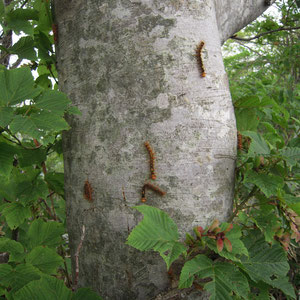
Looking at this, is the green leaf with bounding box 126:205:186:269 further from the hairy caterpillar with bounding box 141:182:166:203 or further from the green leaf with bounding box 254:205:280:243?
the green leaf with bounding box 254:205:280:243

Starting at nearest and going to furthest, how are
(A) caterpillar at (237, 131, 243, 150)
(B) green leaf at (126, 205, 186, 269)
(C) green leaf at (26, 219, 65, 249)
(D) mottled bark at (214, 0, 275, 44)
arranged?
1. (B) green leaf at (126, 205, 186, 269)
2. (A) caterpillar at (237, 131, 243, 150)
3. (C) green leaf at (26, 219, 65, 249)
4. (D) mottled bark at (214, 0, 275, 44)

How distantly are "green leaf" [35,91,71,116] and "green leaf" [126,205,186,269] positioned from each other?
493 mm

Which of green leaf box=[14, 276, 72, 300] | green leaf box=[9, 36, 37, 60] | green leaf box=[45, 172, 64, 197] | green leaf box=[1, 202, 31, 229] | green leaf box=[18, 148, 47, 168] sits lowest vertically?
green leaf box=[14, 276, 72, 300]

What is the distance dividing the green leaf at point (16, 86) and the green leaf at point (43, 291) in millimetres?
636

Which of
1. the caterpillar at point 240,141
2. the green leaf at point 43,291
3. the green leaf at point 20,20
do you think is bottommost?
the green leaf at point 43,291

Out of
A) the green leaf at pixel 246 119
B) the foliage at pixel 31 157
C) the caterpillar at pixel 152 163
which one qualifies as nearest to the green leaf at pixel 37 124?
the foliage at pixel 31 157

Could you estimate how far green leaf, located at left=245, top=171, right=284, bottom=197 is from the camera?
107 centimetres

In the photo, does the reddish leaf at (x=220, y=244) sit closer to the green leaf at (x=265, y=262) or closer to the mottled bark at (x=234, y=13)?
the green leaf at (x=265, y=262)

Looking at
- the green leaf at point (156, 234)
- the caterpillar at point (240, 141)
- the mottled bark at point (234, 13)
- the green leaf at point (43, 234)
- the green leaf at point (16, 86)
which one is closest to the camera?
the green leaf at point (156, 234)

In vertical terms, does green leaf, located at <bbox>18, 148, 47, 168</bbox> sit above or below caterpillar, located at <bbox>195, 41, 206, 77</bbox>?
below

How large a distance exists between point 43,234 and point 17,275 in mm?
253

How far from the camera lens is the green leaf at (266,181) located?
3.50ft

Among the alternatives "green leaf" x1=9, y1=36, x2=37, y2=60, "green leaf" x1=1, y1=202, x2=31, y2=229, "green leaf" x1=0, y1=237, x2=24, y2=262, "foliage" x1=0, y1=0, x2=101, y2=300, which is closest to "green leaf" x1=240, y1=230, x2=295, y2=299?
"foliage" x1=0, y1=0, x2=101, y2=300


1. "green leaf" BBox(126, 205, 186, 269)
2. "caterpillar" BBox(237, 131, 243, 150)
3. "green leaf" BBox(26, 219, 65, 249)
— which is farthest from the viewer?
"green leaf" BBox(26, 219, 65, 249)
